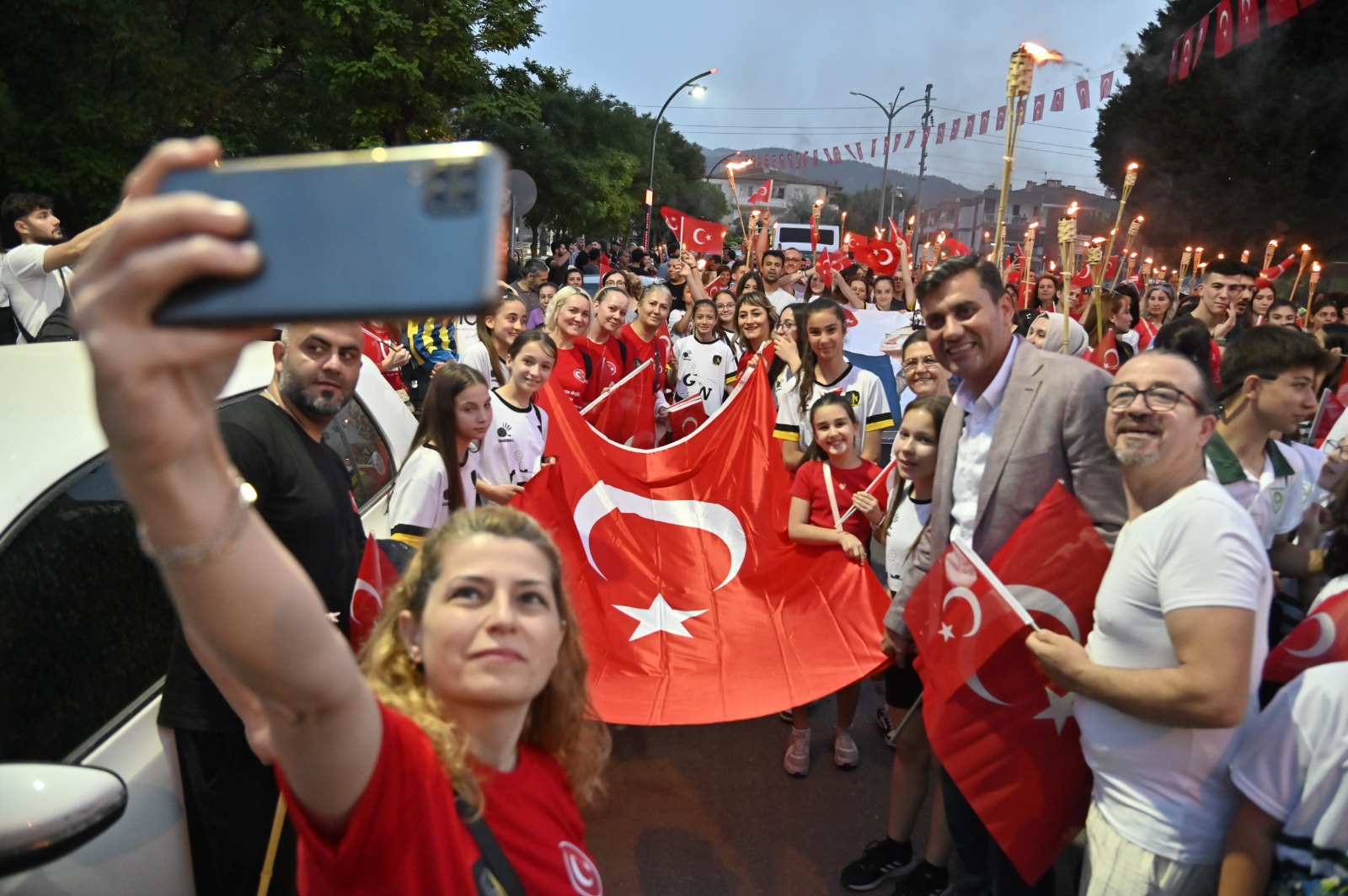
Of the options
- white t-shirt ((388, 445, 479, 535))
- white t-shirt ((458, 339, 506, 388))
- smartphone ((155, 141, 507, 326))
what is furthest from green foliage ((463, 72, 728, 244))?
smartphone ((155, 141, 507, 326))

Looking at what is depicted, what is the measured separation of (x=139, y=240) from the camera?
30.8 inches

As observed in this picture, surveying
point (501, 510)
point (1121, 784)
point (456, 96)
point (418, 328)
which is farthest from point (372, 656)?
point (456, 96)

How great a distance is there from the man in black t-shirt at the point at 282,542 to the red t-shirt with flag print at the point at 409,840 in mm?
1200

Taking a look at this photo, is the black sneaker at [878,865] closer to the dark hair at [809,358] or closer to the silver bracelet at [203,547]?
the dark hair at [809,358]

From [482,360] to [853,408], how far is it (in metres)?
2.27

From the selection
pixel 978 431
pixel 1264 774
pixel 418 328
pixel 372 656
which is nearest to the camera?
pixel 372 656

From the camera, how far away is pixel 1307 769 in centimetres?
211

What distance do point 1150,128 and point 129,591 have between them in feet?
124

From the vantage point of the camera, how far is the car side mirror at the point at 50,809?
1.64m

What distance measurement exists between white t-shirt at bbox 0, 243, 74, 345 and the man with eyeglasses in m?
5.98

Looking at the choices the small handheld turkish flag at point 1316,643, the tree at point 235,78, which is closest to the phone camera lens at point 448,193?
the small handheld turkish flag at point 1316,643

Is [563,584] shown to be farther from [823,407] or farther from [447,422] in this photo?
[823,407]

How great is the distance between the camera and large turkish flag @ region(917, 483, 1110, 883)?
9.20 ft

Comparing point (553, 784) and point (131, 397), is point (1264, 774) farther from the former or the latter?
point (131, 397)
